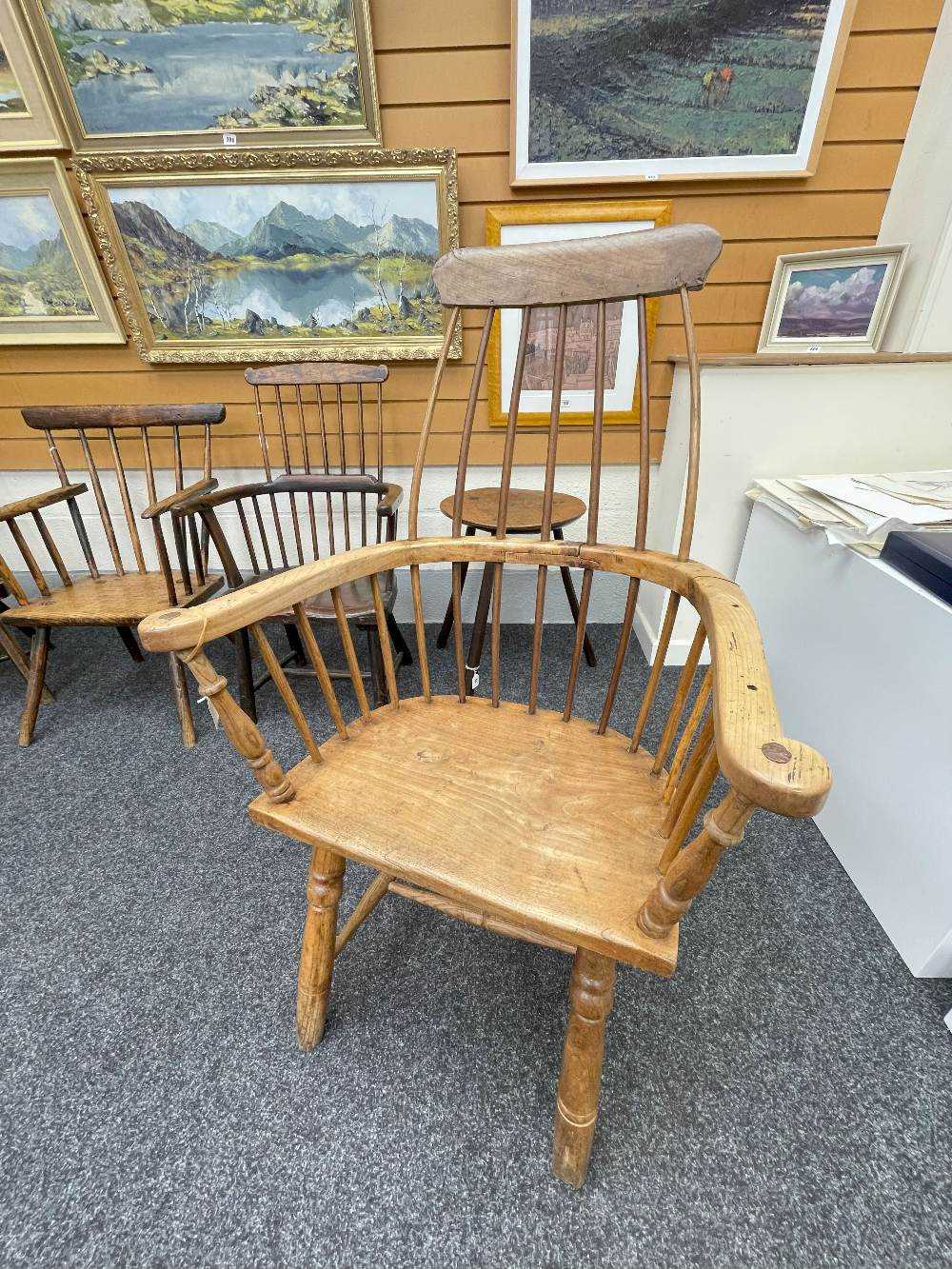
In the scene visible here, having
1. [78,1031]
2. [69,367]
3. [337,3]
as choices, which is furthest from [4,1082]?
[337,3]

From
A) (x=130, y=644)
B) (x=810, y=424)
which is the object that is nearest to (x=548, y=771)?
(x=810, y=424)

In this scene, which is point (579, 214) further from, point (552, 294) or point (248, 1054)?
point (248, 1054)

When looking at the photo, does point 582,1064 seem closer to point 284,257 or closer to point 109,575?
point 109,575

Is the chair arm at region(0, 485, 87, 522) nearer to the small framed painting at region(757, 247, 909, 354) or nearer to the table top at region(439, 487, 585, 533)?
the table top at region(439, 487, 585, 533)

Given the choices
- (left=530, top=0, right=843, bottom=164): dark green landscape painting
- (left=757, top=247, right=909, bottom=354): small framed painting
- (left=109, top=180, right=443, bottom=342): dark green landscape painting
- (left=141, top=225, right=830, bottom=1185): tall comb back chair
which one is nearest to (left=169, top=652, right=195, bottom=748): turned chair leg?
(left=141, top=225, right=830, bottom=1185): tall comb back chair

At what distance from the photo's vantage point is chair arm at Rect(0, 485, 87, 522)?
1.36 metres

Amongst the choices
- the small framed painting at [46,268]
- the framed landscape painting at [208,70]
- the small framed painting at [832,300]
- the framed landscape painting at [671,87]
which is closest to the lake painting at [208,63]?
the framed landscape painting at [208,70]

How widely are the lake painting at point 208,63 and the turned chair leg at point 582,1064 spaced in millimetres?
2074

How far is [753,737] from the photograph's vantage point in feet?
1.24

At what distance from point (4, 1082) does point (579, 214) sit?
7.55 ft

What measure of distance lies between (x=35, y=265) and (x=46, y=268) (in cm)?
4

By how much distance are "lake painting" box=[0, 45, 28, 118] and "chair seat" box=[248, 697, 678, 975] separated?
2.09 m

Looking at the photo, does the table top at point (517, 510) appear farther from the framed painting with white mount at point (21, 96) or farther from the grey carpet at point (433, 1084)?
the framed painting with white mount at point (21, 96)

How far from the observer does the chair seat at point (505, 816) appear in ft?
1.78
